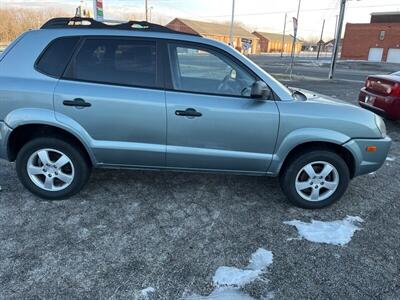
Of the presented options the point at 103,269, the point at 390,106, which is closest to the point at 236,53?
the point at 103,269

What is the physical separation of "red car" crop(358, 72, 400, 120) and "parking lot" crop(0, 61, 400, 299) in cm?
285

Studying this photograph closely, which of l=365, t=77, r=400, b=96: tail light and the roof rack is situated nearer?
the roof rack

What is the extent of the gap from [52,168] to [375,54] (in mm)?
59690

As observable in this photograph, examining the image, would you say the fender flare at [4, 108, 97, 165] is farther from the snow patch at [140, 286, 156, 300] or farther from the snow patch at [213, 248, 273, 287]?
the snow patch at [213, 248, 273, 287]

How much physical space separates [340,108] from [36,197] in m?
3.44

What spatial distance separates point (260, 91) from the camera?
10.8 feet

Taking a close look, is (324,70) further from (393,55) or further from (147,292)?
(393,55)

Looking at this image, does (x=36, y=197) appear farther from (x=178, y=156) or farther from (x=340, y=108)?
(x=340, y=108)

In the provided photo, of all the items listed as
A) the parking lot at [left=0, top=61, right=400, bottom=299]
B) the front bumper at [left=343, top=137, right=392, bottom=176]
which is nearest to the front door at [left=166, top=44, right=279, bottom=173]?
the parking lot at [left=0, top=61, right=400, bottom=299]

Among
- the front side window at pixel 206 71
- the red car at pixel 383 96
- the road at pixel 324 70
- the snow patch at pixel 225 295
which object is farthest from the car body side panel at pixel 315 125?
the road at pixel 324 70

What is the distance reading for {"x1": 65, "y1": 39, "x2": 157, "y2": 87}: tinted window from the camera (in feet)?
11.2

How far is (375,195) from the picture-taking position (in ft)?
13.9

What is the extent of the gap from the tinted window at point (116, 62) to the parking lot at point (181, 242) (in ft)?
4.40

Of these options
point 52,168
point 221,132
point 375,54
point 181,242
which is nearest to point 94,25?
point 52,168
